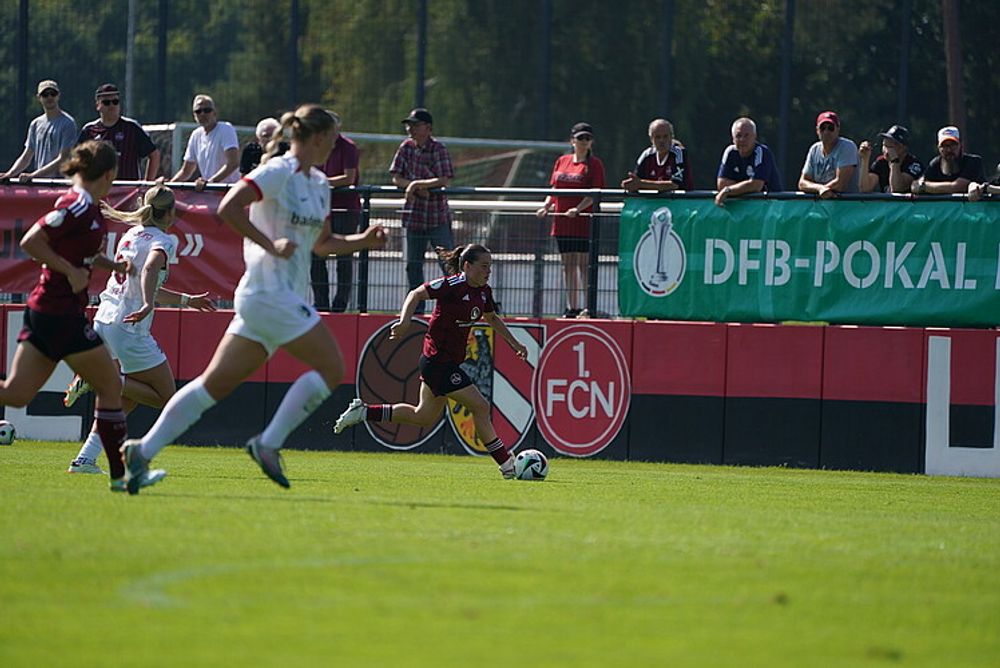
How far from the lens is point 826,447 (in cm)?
1625

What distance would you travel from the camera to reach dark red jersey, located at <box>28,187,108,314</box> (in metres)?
10.0

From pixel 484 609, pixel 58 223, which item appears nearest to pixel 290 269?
pixel 58 223

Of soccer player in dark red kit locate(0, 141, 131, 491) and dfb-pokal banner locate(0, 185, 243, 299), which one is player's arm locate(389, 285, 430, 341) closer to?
dfb-pokal banner locate(0, 185, 243, 299)

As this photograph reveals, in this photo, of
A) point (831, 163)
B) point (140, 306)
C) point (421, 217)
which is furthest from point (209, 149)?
point (831, 163)

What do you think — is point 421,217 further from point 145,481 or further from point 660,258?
point 145,481

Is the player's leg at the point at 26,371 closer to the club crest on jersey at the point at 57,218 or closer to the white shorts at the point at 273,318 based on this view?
the club crest on jersey at the point at 57,218

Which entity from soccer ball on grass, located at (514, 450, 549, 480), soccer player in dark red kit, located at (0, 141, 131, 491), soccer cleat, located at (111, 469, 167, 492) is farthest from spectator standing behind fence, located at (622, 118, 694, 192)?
soccer cleat, located at (111, 469, 167, 492)

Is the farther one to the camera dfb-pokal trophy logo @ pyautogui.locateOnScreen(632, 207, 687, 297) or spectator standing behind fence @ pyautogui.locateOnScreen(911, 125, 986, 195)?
dfb-pokal trophy logo @ pyautogui.locateOnScreen(632, 207, 687, 297)

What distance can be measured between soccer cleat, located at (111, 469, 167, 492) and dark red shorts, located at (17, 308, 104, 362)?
2.74ft

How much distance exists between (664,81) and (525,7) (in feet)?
25.6

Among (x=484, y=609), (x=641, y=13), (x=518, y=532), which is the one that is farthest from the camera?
(x=641, y=13)

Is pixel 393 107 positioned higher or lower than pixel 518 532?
higher

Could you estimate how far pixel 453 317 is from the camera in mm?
14078

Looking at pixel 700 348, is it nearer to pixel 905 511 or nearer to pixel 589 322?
pixel 589 322
